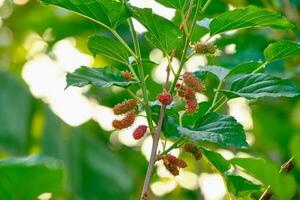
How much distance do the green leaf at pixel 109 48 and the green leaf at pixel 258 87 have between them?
5.4 inches

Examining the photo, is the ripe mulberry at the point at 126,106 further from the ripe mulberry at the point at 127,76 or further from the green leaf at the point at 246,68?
the green leaf at the point at 246,68

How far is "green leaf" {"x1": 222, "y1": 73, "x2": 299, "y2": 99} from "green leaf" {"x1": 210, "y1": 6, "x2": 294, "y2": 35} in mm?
64

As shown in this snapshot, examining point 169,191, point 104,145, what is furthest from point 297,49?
point 104,145

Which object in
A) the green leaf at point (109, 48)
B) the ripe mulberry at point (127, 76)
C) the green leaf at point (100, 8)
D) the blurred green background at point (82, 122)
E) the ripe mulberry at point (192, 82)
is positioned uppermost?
the green leaf at point (100, 8)

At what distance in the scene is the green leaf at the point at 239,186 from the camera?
0.89 m

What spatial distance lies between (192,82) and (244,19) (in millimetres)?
113

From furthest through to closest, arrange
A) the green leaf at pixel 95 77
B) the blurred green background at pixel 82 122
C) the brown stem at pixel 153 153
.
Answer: the blurred green background at pixel 82 122 < the green leaf at pixel 95 77 < the brown stem at pixel 153 153

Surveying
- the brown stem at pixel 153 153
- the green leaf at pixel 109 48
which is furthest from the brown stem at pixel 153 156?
the green leaf at pixel 109 48

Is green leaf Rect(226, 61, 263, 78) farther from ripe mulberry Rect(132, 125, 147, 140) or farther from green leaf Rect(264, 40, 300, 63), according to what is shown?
ripe mulberry Rect(132, 125, 147, 140)

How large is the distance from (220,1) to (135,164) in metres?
1.21

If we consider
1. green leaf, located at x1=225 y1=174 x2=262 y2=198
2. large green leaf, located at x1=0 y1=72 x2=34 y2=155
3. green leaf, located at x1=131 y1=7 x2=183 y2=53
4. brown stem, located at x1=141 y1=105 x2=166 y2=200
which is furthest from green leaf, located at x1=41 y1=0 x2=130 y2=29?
large green leaf, located at x1=0 y1=72 x2=34 y2=155

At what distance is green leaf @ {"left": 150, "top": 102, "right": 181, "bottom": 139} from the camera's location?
84 centimetres

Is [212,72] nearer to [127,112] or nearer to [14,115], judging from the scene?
[127,112]

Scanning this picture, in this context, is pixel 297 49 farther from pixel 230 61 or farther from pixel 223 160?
pixel 230 61
